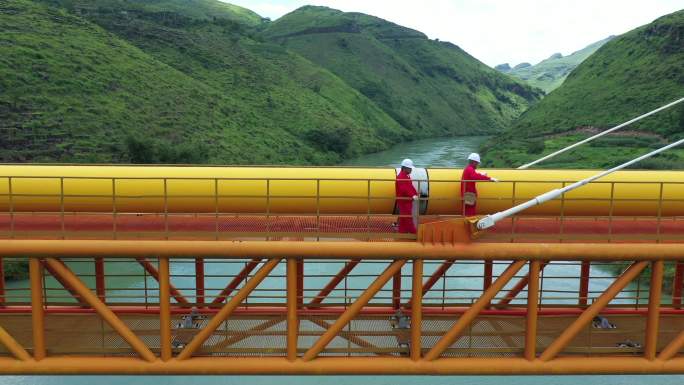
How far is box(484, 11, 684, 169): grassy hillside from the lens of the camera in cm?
6300

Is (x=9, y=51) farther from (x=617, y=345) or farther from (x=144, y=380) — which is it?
(x=617, y=345)

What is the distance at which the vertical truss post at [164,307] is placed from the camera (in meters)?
8.09

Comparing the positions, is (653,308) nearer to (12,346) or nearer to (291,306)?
(291,306)

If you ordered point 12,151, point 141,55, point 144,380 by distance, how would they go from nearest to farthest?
point 144,380
point 12,151
point 141,55

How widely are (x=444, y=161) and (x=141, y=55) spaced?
50148 mm

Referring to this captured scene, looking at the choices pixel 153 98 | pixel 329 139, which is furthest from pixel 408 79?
pixel 153 98

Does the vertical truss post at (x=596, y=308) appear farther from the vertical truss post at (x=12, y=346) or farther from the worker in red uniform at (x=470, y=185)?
the vertical truss post at (x=12, y=346)

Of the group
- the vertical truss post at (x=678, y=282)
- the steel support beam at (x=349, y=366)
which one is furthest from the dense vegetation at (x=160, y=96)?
the vertical truss post at (x=678, y=282)

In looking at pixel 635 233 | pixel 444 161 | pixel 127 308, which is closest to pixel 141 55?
pixel 444 161

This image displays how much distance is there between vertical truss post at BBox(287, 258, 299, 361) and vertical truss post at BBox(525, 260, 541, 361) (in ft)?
12.8

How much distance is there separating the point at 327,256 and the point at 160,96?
213 feet

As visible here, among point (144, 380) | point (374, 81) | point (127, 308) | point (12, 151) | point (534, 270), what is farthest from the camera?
point (374, 81)

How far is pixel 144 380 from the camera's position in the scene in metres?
19.0

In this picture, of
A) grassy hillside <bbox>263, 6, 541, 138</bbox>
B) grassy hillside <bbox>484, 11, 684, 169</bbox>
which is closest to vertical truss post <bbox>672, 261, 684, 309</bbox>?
grassy hillside <bbox>484, 11, 684, 169</bbox>
